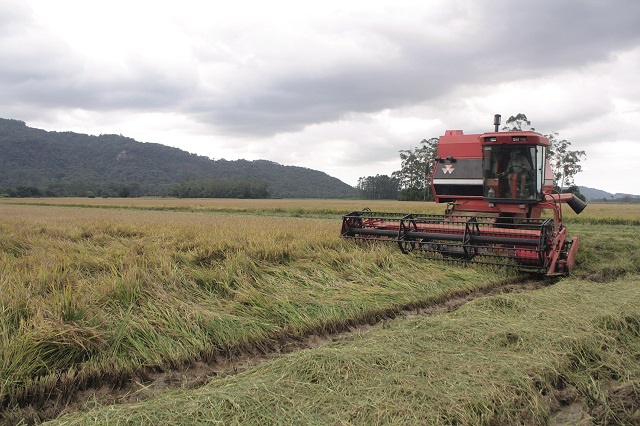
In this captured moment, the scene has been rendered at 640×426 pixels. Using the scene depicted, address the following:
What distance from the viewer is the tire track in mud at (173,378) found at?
3273 mm

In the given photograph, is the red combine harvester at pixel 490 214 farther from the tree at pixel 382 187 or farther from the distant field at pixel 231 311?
the tree at pixel 382 187

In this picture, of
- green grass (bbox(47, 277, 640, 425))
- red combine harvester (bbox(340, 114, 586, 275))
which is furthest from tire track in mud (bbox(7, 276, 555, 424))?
red combine harvester (bbox(340, 114, 586, 275))

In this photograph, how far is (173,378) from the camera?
3857 millimetres

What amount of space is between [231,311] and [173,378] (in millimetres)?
1368

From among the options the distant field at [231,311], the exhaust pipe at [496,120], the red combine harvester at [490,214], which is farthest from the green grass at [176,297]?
the exhaust pipe at [496,120]

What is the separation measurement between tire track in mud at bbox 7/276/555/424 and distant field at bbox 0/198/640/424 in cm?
5

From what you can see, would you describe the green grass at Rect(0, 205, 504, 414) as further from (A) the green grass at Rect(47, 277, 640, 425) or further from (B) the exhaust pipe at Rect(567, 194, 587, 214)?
(B) the exhaust pipe at Rect(567, 194, 587, 214)

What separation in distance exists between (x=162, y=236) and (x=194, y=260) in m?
2.57

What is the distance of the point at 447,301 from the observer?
656cm

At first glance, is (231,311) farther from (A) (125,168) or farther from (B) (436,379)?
(A) (125,168)

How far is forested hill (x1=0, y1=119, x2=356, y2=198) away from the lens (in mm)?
110188

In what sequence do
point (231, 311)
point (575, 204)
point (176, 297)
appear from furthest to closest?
point (575, 204) < point (176, 297) < point (231, 311)

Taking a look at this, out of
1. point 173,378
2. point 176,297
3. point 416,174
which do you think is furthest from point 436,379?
point 416,174

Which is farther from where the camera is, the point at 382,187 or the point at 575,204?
the point at 382,187
